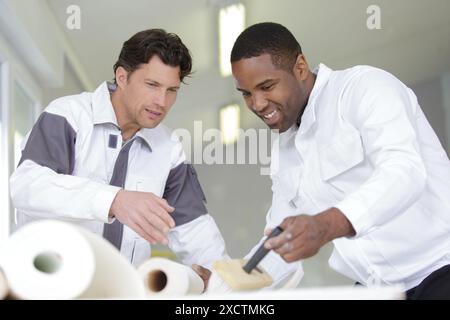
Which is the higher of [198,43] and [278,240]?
[278,240]

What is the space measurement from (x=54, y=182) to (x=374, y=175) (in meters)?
0.59

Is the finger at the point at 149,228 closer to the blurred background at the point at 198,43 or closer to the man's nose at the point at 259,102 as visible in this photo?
the man's nose at the point at 259,102

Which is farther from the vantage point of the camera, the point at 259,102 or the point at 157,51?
the point at 157,51

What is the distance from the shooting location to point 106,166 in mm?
1418

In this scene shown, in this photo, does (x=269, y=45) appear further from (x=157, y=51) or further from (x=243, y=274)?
(x=243, y=274)

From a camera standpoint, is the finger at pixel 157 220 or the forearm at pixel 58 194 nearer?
the finger at pixel 157 220

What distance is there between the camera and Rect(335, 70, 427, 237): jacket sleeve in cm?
84

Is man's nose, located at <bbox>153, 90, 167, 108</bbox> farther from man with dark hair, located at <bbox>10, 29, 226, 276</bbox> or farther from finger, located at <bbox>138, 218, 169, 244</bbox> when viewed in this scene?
finger, located at <bbox>138, 218, 169, 244</bbox>

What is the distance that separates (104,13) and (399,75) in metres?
1.86

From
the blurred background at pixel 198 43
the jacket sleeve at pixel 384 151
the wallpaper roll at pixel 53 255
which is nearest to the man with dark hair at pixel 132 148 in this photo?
the jacket sleeve at pixel 384 151

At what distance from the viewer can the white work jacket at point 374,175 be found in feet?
2.85

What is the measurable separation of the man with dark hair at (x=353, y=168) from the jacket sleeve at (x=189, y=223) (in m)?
0.17

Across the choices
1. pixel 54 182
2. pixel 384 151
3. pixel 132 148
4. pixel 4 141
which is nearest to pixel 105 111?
pixel 132 148

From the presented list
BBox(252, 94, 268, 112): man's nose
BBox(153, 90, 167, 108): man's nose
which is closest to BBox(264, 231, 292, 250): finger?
BBox(252, 94, 268, 112): man's nose
